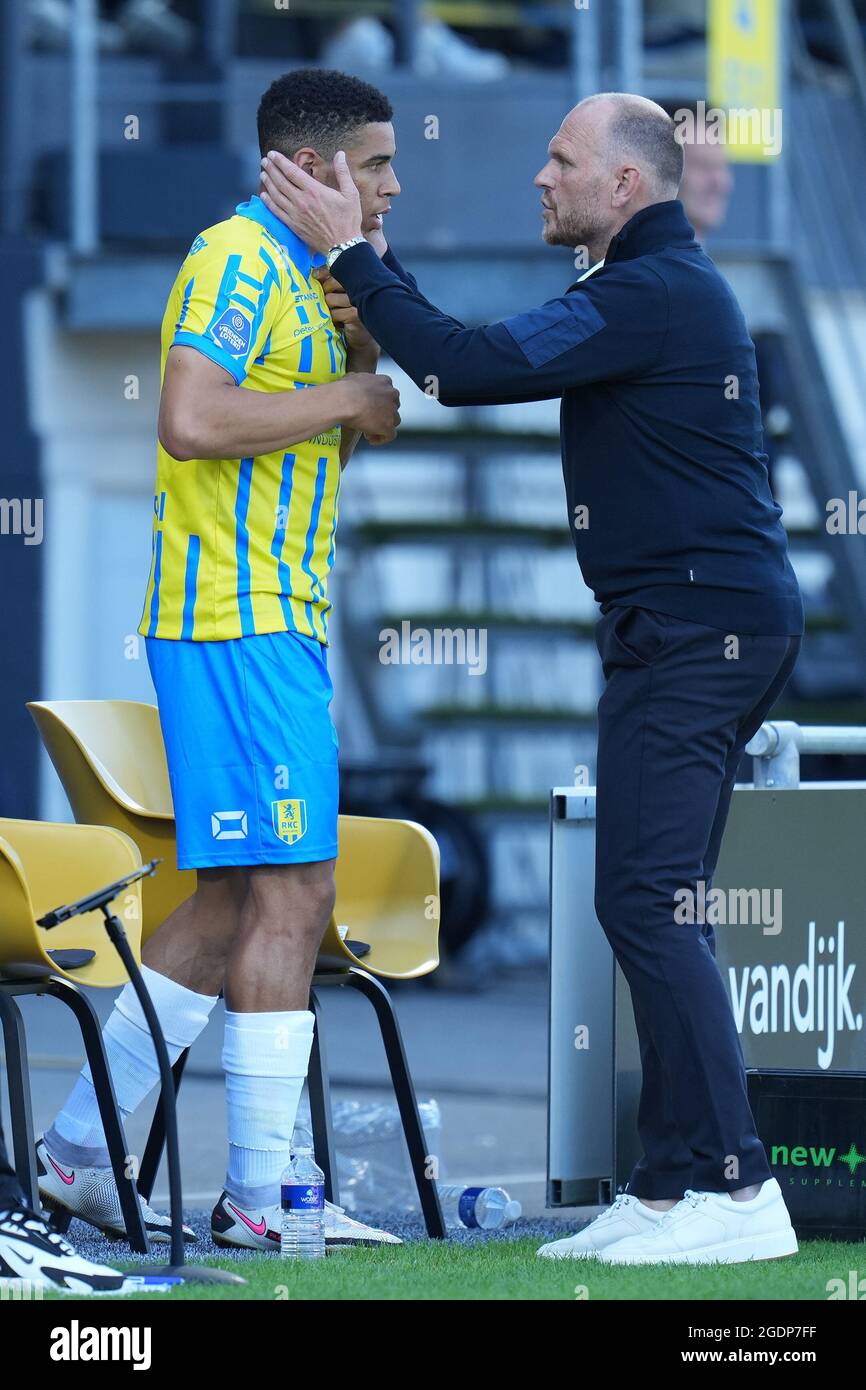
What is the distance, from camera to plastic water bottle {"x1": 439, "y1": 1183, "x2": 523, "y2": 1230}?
5051 mm

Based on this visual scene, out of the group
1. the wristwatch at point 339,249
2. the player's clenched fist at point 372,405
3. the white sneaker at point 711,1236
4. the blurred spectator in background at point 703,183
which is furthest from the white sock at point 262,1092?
the blurred spectator in background at point 703,183

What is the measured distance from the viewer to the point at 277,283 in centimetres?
445

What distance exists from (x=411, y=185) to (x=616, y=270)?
7.73 meters

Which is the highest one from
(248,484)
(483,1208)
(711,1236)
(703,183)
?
(703,183)

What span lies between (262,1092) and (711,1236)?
83cm

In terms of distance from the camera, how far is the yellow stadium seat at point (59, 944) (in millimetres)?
4168

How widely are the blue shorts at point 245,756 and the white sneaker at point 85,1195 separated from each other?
648 mm

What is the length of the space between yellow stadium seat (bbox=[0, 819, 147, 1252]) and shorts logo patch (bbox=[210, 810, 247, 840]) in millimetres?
169

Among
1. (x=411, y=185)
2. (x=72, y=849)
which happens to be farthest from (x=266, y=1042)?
(x=411, y=185)

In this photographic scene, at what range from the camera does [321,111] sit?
14.9 ft

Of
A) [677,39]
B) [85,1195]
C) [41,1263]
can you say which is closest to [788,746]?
[85,1195]

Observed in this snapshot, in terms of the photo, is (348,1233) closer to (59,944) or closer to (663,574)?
(59,944)

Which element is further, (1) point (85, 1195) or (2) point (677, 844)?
(1) point (85, 1195)

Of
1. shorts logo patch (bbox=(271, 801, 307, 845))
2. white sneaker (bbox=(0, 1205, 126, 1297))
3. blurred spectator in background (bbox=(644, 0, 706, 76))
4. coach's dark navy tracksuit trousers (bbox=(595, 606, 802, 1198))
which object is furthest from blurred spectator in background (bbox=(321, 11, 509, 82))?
white sneaker (bbox=(0, 1205, 126, 1297))
